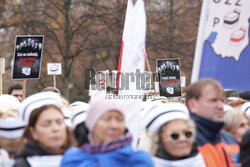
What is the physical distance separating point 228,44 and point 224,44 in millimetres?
60

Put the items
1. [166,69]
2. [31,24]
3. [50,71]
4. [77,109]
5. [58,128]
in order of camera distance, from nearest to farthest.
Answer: [58,128] → [77,109] → [166,69] → [50,71] → [31,24]

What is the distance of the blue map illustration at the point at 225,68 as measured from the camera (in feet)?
14.9

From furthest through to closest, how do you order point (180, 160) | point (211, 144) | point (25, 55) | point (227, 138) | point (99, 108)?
point (25, 55), point (227, 138), point (211, 144), point (180, 160), point (99, 108)

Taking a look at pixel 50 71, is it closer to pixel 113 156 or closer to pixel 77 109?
pixel 77 109

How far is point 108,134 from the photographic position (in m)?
3.16

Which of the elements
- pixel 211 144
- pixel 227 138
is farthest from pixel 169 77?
pixel 211 144

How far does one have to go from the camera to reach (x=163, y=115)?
370 centimetres

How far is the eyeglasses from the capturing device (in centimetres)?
354

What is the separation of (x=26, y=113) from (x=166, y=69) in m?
7.39

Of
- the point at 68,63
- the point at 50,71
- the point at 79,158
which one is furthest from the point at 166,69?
the point at 68,63

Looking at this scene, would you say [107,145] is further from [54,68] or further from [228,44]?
[54,68]

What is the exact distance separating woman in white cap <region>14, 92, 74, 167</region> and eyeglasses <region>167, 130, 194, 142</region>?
2.63ft

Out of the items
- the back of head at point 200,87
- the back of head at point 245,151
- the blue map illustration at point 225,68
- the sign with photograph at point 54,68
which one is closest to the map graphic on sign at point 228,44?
the blue map illustration at point 225,68

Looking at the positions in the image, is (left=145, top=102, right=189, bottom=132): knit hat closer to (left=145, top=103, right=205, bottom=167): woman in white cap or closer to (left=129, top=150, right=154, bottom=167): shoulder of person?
(left=145, top=103, right=205, bottom=167): woman in white cap
